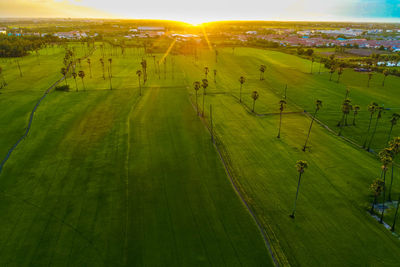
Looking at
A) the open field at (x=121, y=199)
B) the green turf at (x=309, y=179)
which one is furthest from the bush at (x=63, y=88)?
the green turf at (x=309, y=179)

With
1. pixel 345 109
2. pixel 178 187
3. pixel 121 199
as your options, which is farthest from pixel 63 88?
pixel 345 109

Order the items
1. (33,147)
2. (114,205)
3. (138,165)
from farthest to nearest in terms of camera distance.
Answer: (33,147), (138,165), (114,205)

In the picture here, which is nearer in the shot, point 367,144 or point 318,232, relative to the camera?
point 318,232

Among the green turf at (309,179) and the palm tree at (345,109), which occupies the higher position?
the palm tree at (345,109)

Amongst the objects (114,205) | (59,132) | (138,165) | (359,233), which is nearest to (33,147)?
(59,132)

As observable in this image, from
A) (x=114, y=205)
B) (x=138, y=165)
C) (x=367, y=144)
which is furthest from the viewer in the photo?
(x=367, y=144)

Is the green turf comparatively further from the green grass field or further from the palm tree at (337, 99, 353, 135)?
the palm tree at (337, 99, 353, 135)

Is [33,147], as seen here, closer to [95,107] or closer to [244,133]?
[95,107]

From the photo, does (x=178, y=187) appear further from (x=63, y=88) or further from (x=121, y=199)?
(x=63, y=88)

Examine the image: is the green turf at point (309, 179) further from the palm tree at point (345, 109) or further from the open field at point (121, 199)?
the open field at point (121, 199)
